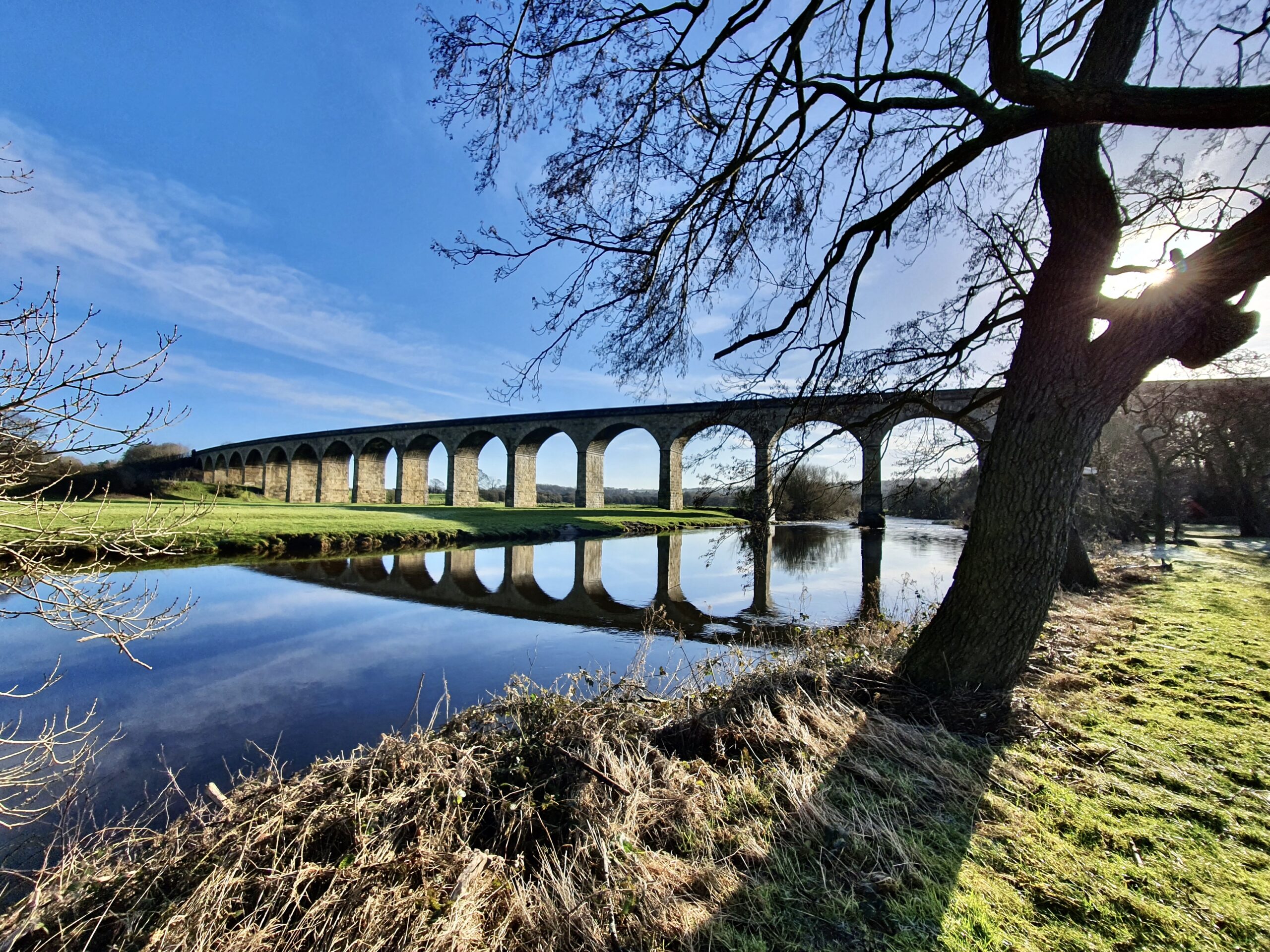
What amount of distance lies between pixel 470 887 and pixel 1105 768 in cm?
261

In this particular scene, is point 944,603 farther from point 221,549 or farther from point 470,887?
point 221,549

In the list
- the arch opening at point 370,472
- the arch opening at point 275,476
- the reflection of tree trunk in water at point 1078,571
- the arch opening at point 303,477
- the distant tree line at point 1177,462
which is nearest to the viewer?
the reflection of tree trunk in water at point 1078,571

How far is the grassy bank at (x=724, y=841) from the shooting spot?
139 cm

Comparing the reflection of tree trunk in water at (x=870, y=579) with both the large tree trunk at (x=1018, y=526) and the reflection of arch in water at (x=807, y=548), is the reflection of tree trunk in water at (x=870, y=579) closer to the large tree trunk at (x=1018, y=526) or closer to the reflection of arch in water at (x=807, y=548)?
the reflection of arch in water at (x=807, y=548)

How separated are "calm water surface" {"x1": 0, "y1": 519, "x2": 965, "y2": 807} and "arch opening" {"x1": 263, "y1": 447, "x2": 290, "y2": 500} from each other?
44.4 meters

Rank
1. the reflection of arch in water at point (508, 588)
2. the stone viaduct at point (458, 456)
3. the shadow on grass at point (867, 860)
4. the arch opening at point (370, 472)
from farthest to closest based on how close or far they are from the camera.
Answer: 1. the arch opening at point (370, 472)
2. the stone viaduct at point (458, 456)
3. the reflection of arch in water at point (508, 588)
4. the shadow on grass at point (867, 860)

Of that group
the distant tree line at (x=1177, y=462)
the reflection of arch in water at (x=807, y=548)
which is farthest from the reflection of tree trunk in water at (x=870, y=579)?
the distant tree line at (x=1177, y=462)

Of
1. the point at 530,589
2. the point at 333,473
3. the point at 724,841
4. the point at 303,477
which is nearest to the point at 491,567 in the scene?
the point at 530,589

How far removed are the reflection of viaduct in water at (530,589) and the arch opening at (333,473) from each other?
33233mm

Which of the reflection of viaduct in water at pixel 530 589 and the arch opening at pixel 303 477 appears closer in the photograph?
the reflection of viaduct in water at pixel 530 589

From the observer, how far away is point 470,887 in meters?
1.53

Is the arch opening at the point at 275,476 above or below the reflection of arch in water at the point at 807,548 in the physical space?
above

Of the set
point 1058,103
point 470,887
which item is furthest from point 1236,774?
point 470,887

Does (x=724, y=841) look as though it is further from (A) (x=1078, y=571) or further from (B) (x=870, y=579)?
(B) (x=870, y=579)
